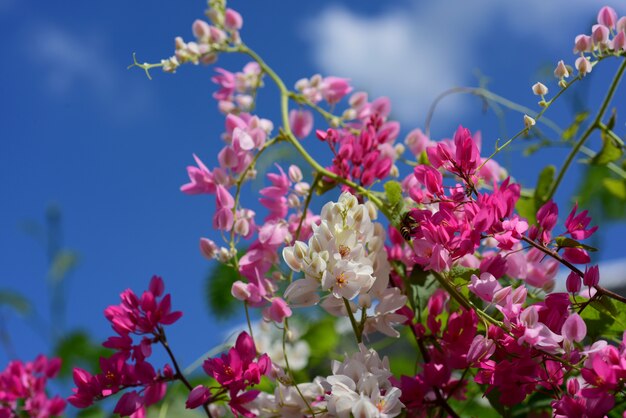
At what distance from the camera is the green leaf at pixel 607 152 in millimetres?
819

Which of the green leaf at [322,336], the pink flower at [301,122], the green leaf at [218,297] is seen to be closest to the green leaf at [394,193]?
the pink flower at [301,122]

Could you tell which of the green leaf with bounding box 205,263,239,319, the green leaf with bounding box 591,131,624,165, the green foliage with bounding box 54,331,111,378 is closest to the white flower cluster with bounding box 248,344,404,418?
the green leaf with bounding box 591,131,624,165

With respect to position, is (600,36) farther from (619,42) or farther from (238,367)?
(238,367)

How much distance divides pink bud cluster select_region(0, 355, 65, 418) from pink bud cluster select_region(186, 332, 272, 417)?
448 millimetres

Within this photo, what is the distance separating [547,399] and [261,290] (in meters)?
0.32

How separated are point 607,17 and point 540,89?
0.15 meters

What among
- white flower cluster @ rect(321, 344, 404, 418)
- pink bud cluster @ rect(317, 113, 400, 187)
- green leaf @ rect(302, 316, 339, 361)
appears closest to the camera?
white flower cluster @ rect(321, 344, 404, 418)

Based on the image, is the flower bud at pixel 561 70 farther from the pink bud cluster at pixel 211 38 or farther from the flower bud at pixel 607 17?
the pink bud cluster at pixel 211 38

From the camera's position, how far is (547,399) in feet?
2.38

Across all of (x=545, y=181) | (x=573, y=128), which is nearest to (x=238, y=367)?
(x=545, y=181)

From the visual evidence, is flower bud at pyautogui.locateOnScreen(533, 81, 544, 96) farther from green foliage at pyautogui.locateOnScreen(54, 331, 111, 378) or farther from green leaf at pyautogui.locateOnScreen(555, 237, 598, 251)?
green foliage at pyautogui.locateOnScreen(54, 331, 111, 378)

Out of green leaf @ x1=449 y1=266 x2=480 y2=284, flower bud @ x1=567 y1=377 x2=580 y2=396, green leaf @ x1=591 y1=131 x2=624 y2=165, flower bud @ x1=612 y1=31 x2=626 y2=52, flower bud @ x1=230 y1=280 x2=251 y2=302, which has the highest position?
flower bud @ x1=612 y1=31 x2=626 y2=52

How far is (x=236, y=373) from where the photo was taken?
0.60 meters

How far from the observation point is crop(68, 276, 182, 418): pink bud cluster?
0.66 metres
